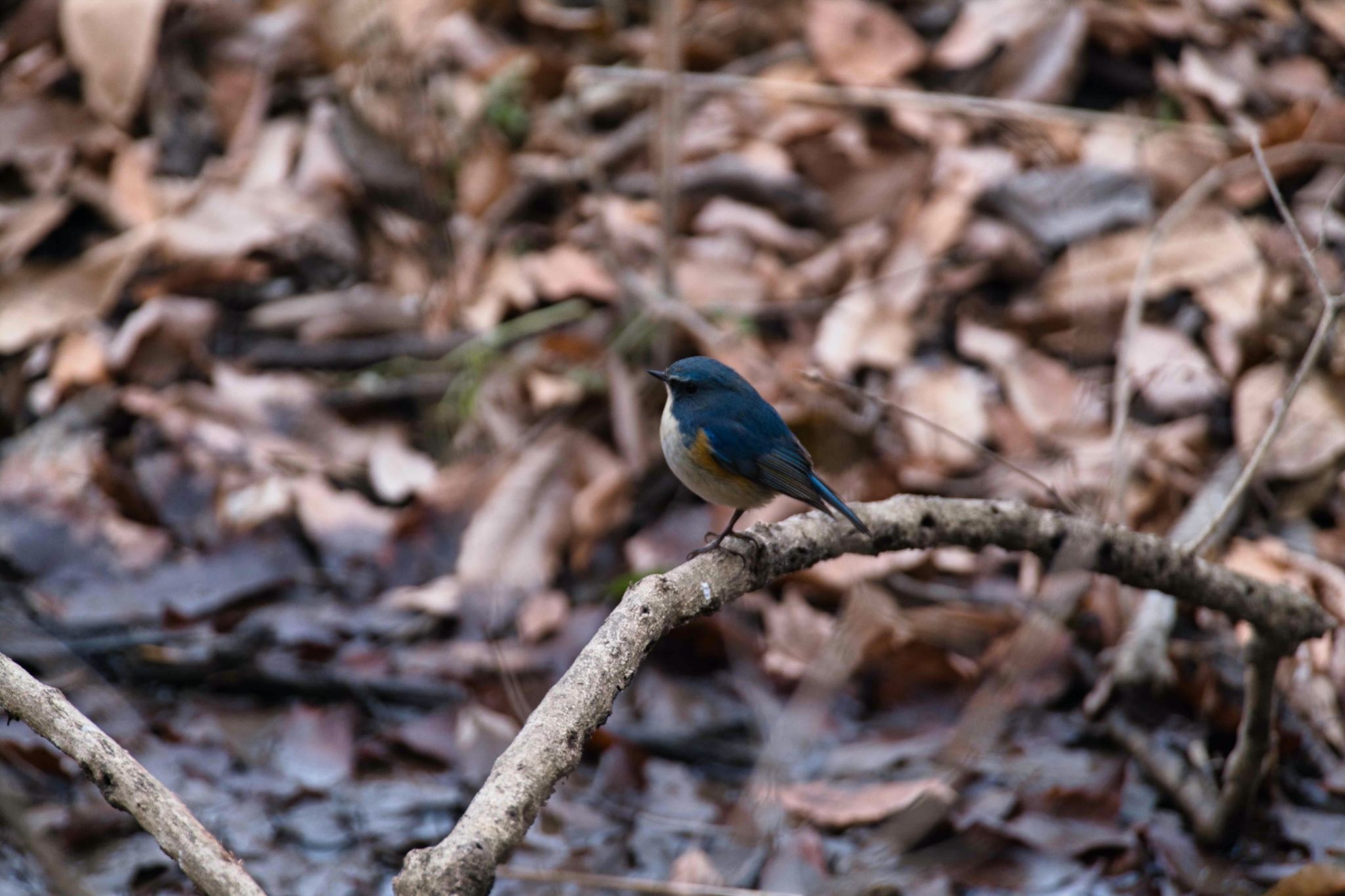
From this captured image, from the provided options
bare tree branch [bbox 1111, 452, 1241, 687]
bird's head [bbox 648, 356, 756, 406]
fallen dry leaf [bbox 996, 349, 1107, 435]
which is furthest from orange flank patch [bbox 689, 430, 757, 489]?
fallen dry leaf [bbox 996, 349, 1107, 435]

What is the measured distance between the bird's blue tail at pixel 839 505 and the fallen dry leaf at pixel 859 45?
11.5ft

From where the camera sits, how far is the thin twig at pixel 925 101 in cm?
548

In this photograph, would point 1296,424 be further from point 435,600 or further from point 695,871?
point 435,600

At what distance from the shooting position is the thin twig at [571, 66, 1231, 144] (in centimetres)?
548

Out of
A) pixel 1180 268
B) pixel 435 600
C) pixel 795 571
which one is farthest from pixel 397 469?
pixel 1180 268

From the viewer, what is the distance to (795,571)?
288 cm

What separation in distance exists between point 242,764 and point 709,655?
1615 millimetres

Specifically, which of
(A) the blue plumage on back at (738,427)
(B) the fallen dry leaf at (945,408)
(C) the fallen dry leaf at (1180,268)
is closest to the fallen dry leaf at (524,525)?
(A) the blue plumage on back at (738,427)

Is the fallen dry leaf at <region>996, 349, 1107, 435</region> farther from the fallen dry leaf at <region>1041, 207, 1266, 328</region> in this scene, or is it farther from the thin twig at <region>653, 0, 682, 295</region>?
the thin twig at <region>653, 0, 682, 295</region>

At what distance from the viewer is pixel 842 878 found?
3.35 metres

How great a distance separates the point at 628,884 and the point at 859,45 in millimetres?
4428

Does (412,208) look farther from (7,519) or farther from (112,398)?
(7,519)

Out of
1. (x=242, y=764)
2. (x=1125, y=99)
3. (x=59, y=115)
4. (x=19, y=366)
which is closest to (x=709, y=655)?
(x=242, y=764)

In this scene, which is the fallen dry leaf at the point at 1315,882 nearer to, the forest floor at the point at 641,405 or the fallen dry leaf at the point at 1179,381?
the forest floor at the point at 641,405
